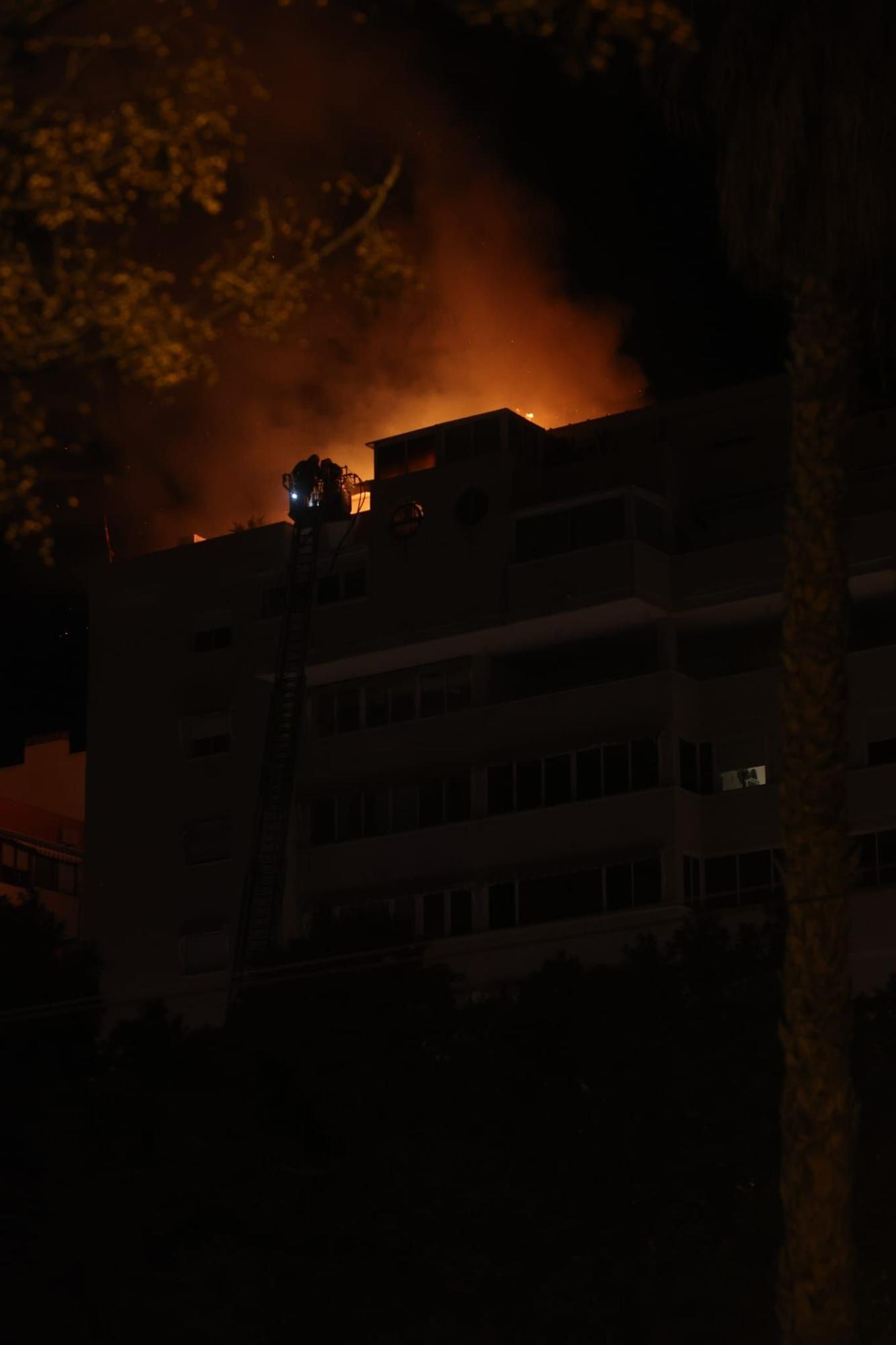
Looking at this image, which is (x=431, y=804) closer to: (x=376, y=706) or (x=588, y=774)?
(x=376, y=706)

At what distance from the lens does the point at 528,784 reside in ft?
177

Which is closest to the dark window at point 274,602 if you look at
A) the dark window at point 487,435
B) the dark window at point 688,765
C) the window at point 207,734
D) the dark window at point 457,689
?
the window at point 207,734

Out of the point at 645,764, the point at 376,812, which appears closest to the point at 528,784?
the point at 645,764

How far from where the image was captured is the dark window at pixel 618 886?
51.7 meters

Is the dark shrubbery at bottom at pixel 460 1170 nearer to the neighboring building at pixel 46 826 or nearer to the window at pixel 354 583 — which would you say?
the window at pixel 354 583

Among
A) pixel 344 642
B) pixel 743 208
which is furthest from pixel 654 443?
pixel 743 208

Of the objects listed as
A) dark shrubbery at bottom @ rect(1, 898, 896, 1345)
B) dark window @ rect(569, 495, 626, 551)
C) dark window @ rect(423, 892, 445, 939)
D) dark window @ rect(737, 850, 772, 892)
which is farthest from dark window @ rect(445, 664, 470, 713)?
dark shrubbery at bottom @ rect(1, 898, 896, 1345)

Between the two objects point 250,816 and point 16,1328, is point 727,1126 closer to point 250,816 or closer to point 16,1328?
point 16,1328

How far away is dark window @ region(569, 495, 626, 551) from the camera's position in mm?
53062

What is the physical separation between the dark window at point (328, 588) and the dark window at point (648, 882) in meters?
10.7

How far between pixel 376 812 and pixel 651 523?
9.49 m

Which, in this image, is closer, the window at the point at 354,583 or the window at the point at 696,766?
the window at the point at 696,766

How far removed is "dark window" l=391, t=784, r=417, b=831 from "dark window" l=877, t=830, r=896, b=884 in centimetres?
1137

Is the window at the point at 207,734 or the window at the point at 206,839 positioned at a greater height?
the window at the point at 207,734
